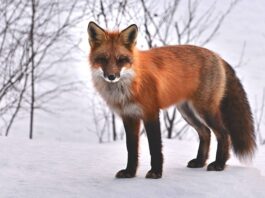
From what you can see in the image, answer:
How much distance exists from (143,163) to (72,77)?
7.79 m

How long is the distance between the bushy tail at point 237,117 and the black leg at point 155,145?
1048 mm

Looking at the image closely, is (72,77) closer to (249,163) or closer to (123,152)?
(123,152)

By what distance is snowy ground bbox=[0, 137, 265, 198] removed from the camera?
4438 millimetres

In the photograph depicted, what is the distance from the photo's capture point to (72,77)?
1310 centimetres

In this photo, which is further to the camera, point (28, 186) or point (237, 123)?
point (237, 123)

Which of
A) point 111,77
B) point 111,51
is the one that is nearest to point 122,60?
point 111,51

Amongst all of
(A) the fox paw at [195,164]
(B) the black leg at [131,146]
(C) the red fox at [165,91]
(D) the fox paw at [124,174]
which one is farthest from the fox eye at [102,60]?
(A) the fox paw at [195,164]

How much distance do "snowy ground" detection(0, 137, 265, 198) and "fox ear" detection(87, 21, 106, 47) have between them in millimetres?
1189

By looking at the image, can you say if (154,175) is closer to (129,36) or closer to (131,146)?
(131,146)

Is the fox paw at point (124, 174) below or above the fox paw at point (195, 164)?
below

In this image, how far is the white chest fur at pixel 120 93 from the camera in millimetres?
4604

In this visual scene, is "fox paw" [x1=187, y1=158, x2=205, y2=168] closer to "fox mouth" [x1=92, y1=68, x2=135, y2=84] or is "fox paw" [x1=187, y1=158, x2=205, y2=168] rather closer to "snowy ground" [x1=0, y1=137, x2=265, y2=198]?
"snowy ground" [x1=0, y1=137, x2=265, y2=198]

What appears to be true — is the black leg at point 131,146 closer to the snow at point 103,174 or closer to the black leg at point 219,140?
the snow at point 103,174

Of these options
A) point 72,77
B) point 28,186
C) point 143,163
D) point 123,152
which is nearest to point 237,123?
point 143,163
